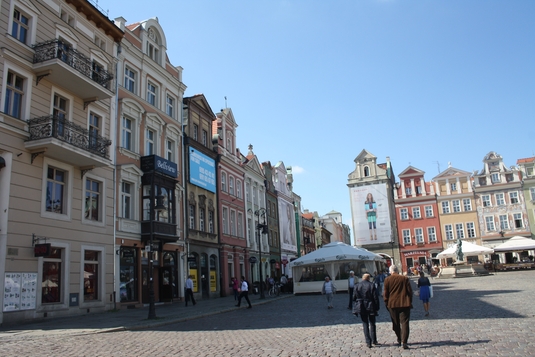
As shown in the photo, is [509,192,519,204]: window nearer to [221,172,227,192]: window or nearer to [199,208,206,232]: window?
[221,172,227,192]: window

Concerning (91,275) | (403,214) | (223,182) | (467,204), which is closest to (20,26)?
(91,275)

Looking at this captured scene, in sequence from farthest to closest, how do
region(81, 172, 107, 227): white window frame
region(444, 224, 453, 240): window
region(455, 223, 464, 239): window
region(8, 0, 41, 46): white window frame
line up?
region(444, 224, 453, 240): window, region(455, 223, 464, 239): window, region(81, 172, 107, 227): white window frame, region(8, 0, 41, 46): white window frame

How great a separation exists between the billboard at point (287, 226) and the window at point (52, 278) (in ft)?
124

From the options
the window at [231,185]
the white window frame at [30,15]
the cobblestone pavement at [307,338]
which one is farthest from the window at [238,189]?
the cobblestone pavement at [307,338]

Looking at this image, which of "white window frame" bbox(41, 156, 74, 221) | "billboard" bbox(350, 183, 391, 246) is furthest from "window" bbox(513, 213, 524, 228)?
"white window frame" bbox(41, 156, 74, 221)

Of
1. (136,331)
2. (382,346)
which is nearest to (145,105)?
(136,331)

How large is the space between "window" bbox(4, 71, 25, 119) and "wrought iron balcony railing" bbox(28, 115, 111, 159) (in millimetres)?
662

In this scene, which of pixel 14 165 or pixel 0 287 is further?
pixel 14 165

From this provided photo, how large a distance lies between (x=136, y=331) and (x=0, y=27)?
41.2ft

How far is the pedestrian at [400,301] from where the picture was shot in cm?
962

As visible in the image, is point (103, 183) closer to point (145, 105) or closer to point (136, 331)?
point (145, 105)

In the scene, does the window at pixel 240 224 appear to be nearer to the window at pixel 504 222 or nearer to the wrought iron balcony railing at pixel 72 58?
the wrought iron balcony railing at pixel 72 58

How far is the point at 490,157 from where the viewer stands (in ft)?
214

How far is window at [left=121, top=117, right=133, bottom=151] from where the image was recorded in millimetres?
26281
